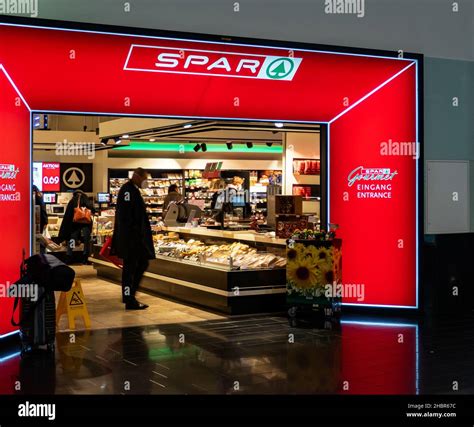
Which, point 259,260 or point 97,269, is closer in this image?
point 259,260

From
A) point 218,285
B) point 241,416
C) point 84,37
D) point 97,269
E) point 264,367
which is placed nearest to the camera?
point 241,416

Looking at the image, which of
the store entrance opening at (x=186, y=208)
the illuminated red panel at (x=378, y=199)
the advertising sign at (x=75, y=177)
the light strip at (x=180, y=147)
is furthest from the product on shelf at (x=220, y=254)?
the light strip at (x=180, y=147)

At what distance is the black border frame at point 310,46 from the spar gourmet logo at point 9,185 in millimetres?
1362

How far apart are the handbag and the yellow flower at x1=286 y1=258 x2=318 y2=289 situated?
730cm

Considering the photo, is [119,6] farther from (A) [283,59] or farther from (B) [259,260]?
(B) [259,260]

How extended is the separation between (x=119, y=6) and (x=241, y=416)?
4.59m

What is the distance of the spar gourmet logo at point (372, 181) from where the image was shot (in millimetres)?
9375

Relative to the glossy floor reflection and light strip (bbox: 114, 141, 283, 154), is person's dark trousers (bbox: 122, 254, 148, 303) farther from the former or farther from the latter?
light strip (bbox: 114, 141, 283, 154)

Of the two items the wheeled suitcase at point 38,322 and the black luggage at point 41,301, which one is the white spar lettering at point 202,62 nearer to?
the black luggage at point 41,301

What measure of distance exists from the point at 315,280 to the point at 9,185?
3.44 meters

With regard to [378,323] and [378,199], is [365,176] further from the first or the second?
[378,323]

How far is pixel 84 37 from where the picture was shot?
299 inches

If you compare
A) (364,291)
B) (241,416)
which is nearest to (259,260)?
(364,291)

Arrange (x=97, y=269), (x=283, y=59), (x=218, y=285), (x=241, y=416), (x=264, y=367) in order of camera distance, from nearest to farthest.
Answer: (x=241, y=416) < (x=264, y=367) < (x=283, y=59) < (x=218, y=285) < (x=97, y=269)
